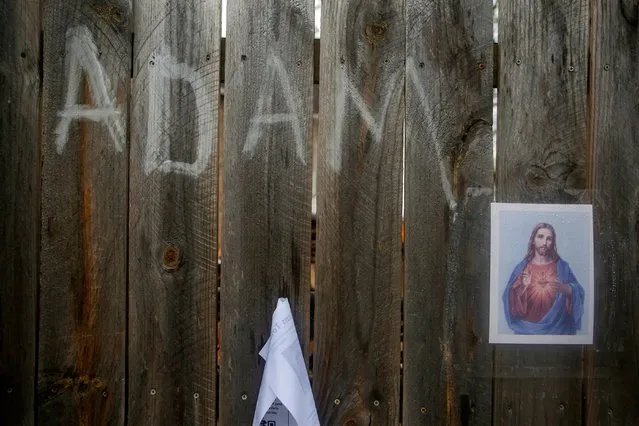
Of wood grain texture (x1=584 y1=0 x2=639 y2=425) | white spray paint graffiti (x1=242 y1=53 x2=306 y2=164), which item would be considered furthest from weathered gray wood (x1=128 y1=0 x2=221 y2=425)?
wood grain texture (x1=584 y1=0 x2=639 y2=425)

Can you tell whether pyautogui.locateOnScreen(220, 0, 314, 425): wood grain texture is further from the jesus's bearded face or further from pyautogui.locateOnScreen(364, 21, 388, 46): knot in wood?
the jesus's bearded face

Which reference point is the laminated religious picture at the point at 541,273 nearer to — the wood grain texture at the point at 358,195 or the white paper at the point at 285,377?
the wood grain texture at the point at 358,195

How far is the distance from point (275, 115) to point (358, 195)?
0.35 meters

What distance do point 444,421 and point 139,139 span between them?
128 centimetres

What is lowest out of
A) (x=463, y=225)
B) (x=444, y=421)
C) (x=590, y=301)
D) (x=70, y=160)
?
(x=444, y=421)

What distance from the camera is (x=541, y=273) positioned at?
1854mm

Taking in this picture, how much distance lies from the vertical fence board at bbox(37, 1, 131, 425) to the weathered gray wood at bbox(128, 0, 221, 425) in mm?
48

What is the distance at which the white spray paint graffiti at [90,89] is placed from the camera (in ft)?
5.94

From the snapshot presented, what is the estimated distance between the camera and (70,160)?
181 cm

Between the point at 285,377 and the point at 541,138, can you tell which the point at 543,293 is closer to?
the point at 541,138

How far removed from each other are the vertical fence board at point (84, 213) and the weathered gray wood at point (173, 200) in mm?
48

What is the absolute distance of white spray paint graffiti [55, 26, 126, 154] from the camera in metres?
1.81

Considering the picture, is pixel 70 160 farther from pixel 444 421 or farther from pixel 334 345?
pixel 444 421

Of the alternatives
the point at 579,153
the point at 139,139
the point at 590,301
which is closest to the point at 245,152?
the point at 139,139
